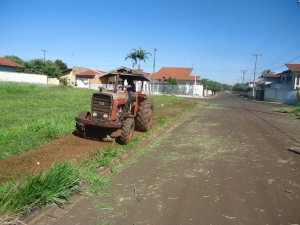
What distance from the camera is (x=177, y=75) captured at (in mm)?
71938

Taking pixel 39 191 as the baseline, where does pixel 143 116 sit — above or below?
above

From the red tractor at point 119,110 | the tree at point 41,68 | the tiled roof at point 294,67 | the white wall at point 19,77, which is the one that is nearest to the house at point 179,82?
the tiled roof at point 294,67

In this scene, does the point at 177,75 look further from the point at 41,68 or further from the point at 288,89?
the point at 41,68

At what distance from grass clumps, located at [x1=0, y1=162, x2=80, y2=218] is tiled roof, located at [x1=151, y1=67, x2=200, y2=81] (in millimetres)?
64914

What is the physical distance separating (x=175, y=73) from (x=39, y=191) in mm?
69506

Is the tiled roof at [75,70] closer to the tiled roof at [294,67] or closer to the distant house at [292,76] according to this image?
the distant house at [292,76]

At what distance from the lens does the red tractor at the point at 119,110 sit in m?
9.23

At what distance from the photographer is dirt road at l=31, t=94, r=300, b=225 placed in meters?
4.83

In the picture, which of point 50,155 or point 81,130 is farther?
point 81,130

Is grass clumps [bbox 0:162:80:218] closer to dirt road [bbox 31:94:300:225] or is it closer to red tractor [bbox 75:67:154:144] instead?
dirt road [bbox 31:94:300:225]

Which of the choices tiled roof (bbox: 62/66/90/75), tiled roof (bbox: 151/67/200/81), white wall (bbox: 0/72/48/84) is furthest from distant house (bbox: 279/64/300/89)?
tiled roof (bbox: 62/66/90/75)

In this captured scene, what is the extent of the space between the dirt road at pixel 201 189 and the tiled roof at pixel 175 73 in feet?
200

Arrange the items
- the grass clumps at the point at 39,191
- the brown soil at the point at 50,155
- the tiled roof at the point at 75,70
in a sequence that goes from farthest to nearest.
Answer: the tiled roof at the point at 75,70 → the brown soil at the point at 50,155 → the grass clumps at the point at 39,191

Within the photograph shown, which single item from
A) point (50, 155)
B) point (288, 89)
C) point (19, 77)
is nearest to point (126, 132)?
point (50, 155)
